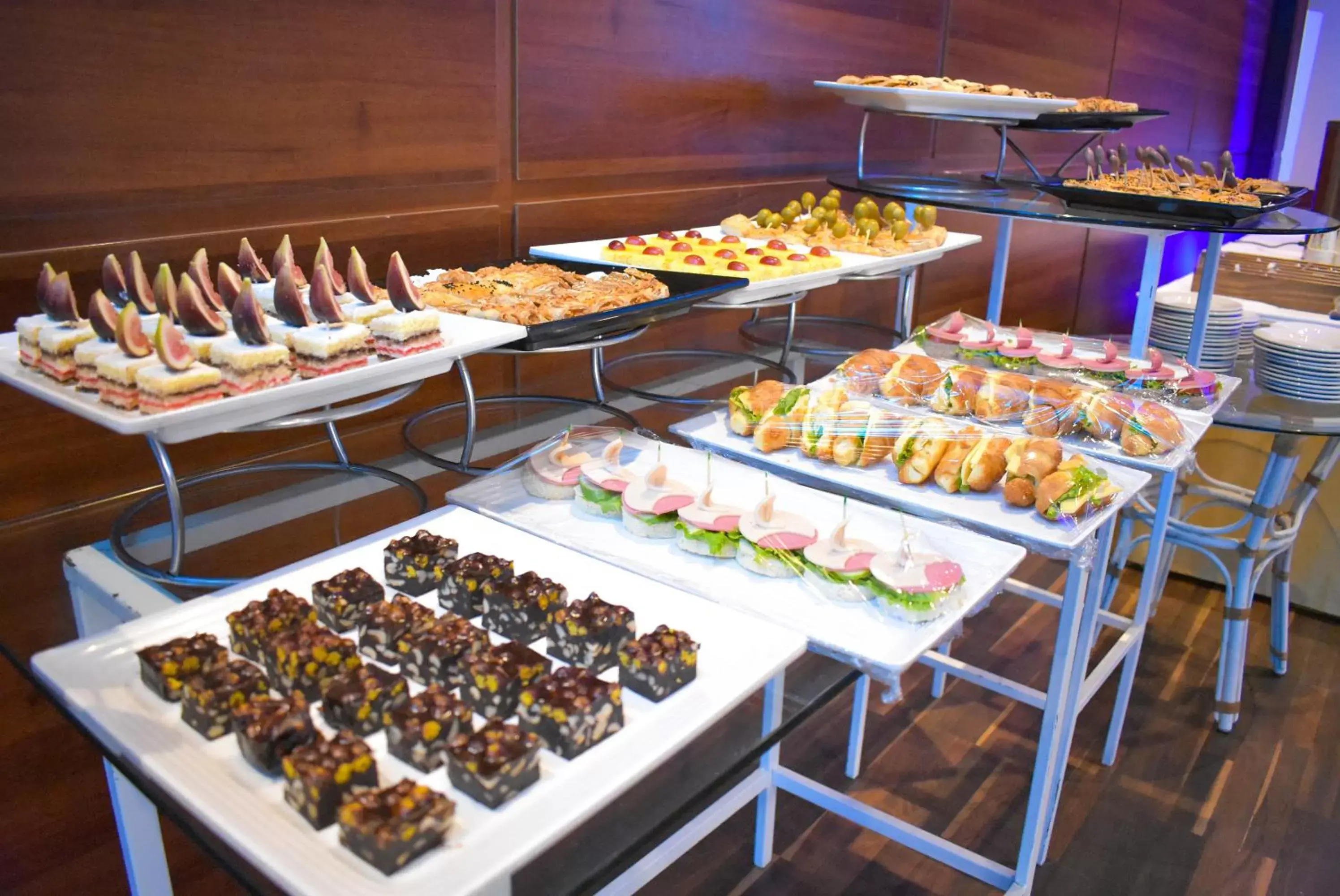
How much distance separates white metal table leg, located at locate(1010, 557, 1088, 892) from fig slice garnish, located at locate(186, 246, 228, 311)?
48.6 inches

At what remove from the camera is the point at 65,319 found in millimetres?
1224

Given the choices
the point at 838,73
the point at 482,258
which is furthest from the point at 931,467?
the point at 838,73

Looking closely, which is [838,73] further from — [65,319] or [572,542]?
[65,319]

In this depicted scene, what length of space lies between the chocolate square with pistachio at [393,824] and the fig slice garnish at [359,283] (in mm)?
779

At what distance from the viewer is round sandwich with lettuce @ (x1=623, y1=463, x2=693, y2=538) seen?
1.37m

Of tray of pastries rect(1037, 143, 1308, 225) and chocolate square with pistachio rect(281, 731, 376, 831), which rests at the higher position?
tray of pastries rect(1037, 143, 1308, 225)

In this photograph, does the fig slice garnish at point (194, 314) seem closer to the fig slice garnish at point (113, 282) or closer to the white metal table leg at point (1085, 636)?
the fig slice garnish at point (113, 282)

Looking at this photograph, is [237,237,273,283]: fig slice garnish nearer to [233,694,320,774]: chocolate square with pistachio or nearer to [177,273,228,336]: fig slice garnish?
[177,273,228,336]: fig slice garnish

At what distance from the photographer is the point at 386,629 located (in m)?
1.07

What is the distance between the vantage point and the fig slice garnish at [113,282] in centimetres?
131

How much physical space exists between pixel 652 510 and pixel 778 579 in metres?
0.19

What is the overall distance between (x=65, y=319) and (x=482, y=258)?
3.28 ft

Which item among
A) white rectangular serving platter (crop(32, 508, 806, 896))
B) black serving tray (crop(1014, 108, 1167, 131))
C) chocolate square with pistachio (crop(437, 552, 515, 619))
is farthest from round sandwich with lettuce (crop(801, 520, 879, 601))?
black serving tray (crop(1014, 108, 1167, 131))

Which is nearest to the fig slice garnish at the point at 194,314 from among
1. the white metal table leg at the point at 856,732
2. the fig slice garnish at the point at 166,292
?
the fig slice garnish at the point at 166,292
